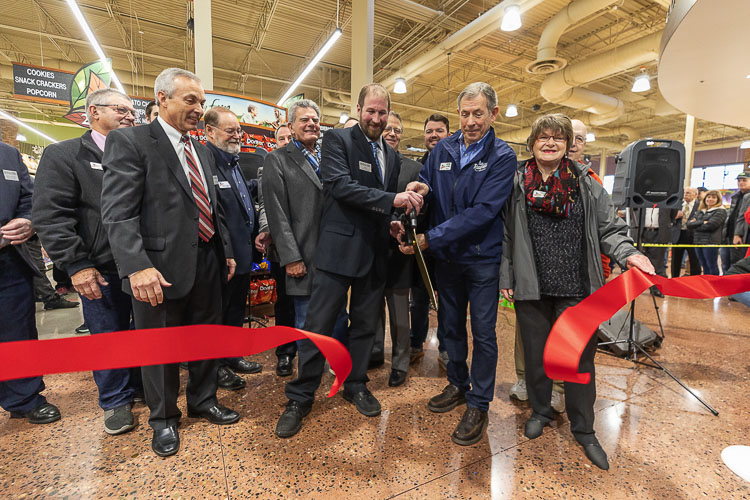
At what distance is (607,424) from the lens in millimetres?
2018

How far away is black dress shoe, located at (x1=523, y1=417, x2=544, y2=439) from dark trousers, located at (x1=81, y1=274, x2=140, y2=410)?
2186 millimetres

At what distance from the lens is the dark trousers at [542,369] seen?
174cm

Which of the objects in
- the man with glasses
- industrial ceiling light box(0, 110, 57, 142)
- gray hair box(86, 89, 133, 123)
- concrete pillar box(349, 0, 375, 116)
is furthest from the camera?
industrial ceiling light box(0, 110, 57, 142)

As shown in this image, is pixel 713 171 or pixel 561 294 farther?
pixel 713 171

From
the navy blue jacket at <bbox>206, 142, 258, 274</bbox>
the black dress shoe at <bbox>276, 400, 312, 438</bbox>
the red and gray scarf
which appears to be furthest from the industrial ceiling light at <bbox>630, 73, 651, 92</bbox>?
the black dress shoe at <bbox>276, 400, 312, 438</bbox>

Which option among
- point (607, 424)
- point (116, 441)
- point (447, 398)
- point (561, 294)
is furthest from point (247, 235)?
point (607, 424)

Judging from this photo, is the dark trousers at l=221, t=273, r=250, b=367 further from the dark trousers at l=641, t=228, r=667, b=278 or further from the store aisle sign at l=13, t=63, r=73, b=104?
the store aisle sign at l=13, t=63, r=73, b=104

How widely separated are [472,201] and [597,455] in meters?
1.33

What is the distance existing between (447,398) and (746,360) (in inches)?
106

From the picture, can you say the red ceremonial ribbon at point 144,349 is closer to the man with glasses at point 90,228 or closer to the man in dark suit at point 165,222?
the man in dark suit at point 165,222

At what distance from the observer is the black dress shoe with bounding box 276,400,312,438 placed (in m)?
1.86

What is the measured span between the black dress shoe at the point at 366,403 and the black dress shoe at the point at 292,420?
0.92 feet

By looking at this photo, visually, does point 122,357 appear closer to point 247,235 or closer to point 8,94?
point 247,235

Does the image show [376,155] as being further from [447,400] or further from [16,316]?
[16,316]
